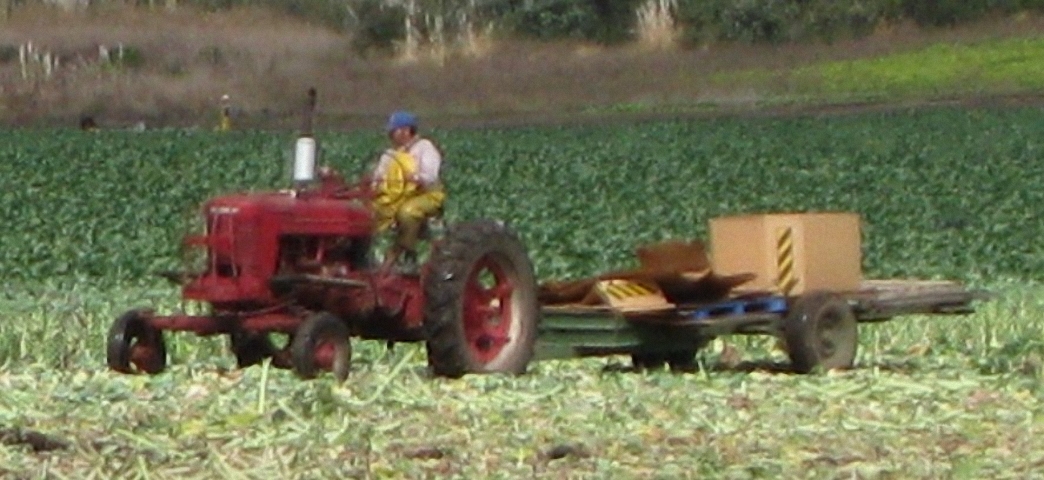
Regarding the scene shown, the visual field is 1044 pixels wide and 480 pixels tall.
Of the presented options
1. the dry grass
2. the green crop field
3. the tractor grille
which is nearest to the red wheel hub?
the green crop field

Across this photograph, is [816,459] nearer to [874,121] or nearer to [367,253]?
[367,253]

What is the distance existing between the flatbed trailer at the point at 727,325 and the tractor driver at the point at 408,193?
1125 millimetres

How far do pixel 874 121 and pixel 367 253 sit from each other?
1059 inches

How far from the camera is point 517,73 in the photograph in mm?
46406

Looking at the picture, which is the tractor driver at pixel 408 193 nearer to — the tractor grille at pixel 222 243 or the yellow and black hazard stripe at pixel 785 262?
the tractor grille at pixel 222 243

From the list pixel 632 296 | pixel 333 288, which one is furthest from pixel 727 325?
pixel 333 288

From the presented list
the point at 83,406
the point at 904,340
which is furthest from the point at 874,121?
the point at 83,406

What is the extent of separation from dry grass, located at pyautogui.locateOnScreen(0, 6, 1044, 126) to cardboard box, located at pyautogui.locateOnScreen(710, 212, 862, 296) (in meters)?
27.5

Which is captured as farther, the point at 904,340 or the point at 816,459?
the point at 904,340

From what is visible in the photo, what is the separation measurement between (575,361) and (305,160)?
8.22ft

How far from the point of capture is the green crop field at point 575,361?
928cm

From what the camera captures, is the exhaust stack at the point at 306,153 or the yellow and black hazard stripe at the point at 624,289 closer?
the exhaust stack at the point at 306,153

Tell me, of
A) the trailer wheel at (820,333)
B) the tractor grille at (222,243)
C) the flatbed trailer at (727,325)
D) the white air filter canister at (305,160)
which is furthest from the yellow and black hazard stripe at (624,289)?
the tractor grille at (222,243)

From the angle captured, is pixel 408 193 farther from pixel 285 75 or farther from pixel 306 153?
pixel 285 75
